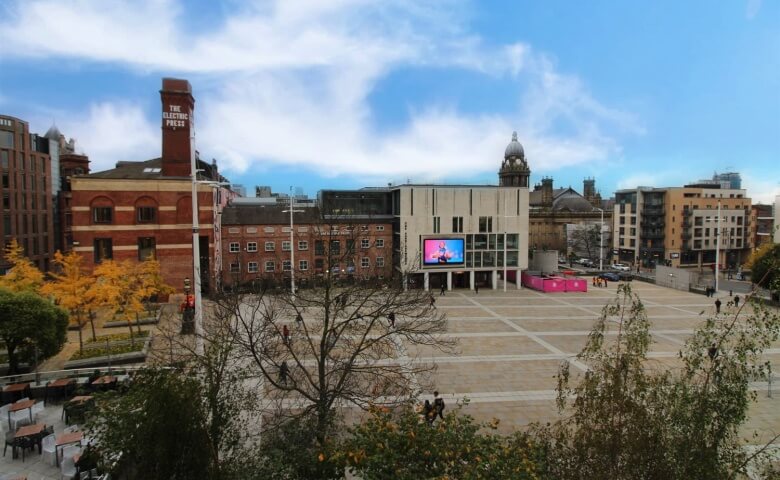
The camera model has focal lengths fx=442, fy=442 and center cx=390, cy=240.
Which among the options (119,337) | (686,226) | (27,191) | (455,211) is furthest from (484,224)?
(27,191)

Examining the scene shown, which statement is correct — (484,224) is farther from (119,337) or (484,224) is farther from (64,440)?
(64,440)

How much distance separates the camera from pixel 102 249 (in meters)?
38.6

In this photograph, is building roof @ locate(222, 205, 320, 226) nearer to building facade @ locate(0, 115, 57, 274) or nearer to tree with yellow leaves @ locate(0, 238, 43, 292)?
tree with yellow leaves @ locate(0, 238, 43, 292)

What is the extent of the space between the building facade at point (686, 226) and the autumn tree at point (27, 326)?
82.8 meters

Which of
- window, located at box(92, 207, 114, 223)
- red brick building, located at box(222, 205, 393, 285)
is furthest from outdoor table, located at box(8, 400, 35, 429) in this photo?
red brick building, located at box(222, 205, 393, 285)

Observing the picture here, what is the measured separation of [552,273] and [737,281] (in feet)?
102

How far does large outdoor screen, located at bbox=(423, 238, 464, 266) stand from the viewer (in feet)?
155

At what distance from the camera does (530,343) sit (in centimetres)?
2777

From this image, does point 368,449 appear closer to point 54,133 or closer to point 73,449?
point 73,449

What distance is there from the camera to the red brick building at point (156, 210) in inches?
1502

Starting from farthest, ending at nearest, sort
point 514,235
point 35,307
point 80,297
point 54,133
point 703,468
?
point 54,133 < point 514,235 < point 80,297 < point 35,307 < point 703,468

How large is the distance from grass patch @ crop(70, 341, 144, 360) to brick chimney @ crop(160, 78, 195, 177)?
811 inches

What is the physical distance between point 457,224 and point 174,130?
1156 inches

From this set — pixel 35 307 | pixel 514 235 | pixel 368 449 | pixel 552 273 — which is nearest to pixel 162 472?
pixel 368 449
